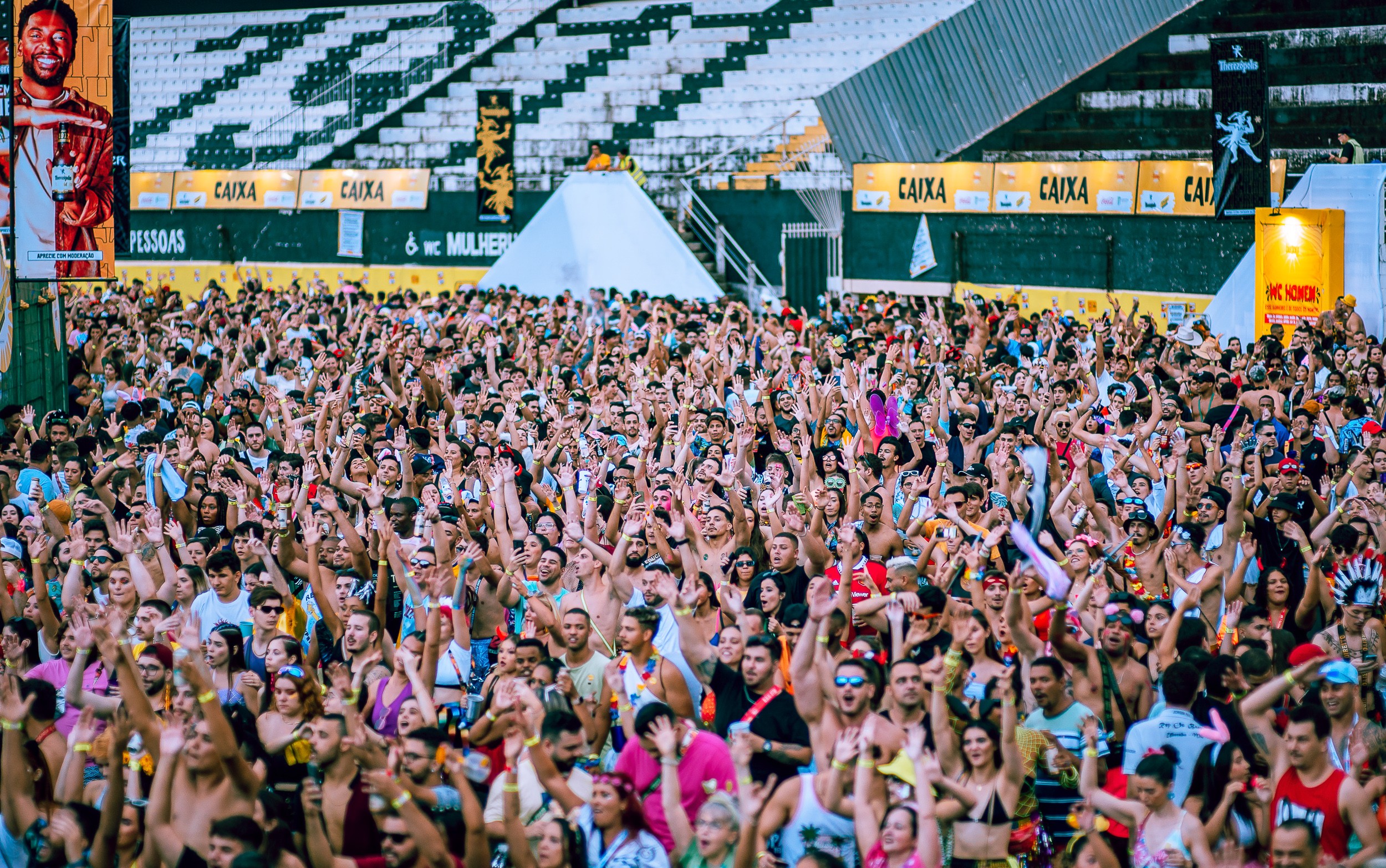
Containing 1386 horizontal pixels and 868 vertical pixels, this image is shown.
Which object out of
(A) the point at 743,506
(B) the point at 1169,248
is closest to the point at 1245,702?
(A) the point at 743,506

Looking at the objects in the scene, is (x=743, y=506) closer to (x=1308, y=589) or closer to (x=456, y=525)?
(x=456, y=525)

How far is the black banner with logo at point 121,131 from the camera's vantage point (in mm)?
16562

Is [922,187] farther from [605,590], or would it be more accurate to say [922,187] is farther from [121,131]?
[605,590]

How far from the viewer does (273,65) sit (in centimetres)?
4062

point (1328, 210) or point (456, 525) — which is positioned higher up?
point (1328, 210)

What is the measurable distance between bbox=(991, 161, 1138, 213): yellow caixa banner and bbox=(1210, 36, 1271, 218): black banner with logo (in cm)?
363

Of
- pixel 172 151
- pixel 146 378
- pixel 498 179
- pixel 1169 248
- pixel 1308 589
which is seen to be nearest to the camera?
pixel 1308 589

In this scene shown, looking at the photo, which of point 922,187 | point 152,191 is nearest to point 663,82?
point 922,187

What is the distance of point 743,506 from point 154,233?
28.3 metres

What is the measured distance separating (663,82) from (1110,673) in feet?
90.7

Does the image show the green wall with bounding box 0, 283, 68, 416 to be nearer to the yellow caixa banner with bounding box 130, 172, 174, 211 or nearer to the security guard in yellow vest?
the security guard in yellow vest

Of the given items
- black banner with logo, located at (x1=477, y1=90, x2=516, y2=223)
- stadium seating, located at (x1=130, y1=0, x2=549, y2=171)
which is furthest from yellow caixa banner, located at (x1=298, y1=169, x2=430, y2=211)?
stadium seating, located at (x1=130, y1=0, x2=549, y2=171)

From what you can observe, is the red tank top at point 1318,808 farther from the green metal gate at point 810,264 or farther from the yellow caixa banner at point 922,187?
the green metal gate at point 810,264

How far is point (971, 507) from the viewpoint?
9.20m
